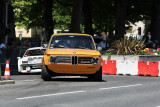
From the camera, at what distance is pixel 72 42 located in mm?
17266

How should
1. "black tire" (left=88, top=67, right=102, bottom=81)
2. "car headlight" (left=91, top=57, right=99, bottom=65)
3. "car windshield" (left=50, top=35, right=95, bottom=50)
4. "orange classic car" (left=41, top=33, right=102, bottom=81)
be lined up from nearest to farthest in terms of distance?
"orange classic car" (left=41, top=33, right=102, bottom=81) < "car headlight" (left=91, top=57, right=99, bottom=65) < "black tire" (left=88, top=67, right=102, bottom=81) < "car windshield" (left=50, top=35, right=95, bottom=50)

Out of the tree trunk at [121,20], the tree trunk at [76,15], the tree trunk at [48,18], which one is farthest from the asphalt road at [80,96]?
the tree trunk at [48,18]

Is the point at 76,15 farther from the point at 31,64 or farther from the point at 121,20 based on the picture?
the point at 31,64

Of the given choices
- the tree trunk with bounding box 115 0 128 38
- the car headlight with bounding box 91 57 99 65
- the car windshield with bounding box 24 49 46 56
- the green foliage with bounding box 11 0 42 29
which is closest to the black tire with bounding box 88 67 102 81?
the car headlight with bounding box 91 57 99 65

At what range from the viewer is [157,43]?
36906 mm

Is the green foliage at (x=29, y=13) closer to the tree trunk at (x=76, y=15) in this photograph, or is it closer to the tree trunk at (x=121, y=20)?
the tree trunk at (x=121, y=20)

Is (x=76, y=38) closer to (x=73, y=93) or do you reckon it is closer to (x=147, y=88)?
(x=147, y=88)

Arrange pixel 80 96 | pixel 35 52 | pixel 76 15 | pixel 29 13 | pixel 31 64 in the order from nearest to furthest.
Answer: pixel 80 96 → pixel 31 64 → pixel 35 52 → pixel 76 15 → pixel 29 13

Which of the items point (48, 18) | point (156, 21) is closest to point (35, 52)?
point (48, 18)

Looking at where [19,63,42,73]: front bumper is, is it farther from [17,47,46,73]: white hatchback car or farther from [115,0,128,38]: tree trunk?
[115,0,128,38]: tree trunk

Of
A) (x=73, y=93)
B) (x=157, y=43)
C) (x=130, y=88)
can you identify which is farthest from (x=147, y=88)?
(x=157, y=43)

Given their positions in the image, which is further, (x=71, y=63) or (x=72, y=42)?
(x=72, y=42)

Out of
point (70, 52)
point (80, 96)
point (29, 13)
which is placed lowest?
point (80, 96)

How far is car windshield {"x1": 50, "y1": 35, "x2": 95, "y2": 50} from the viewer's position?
17.1m
